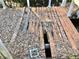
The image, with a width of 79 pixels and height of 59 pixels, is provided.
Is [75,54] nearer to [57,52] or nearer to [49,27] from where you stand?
[57,52]

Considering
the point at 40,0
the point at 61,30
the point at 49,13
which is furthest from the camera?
the point at 40,0

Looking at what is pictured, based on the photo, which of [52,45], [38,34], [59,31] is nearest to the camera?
[52,45]

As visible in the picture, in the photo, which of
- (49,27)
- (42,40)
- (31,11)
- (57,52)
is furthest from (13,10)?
(57,52)

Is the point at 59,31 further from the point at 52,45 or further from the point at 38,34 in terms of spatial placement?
the point at 52,45

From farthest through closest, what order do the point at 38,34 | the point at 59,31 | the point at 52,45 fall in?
the point at 59,31
the point at 38,34
the point at 52,45

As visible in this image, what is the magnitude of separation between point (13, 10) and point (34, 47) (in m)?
2.61

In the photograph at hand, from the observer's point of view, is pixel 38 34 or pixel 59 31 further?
pixel 59 31

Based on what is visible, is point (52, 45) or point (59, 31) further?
point (59, 31)

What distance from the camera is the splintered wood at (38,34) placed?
3.32m

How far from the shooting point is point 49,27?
4441mm

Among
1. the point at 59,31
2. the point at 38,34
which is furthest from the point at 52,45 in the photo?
the point at 59,31

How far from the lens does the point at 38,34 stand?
4039 millimetres

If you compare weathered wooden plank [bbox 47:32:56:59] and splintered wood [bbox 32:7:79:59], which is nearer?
weathered wooden plank [bbox 47:32:56:59]

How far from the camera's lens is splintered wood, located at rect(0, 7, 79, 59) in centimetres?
332
